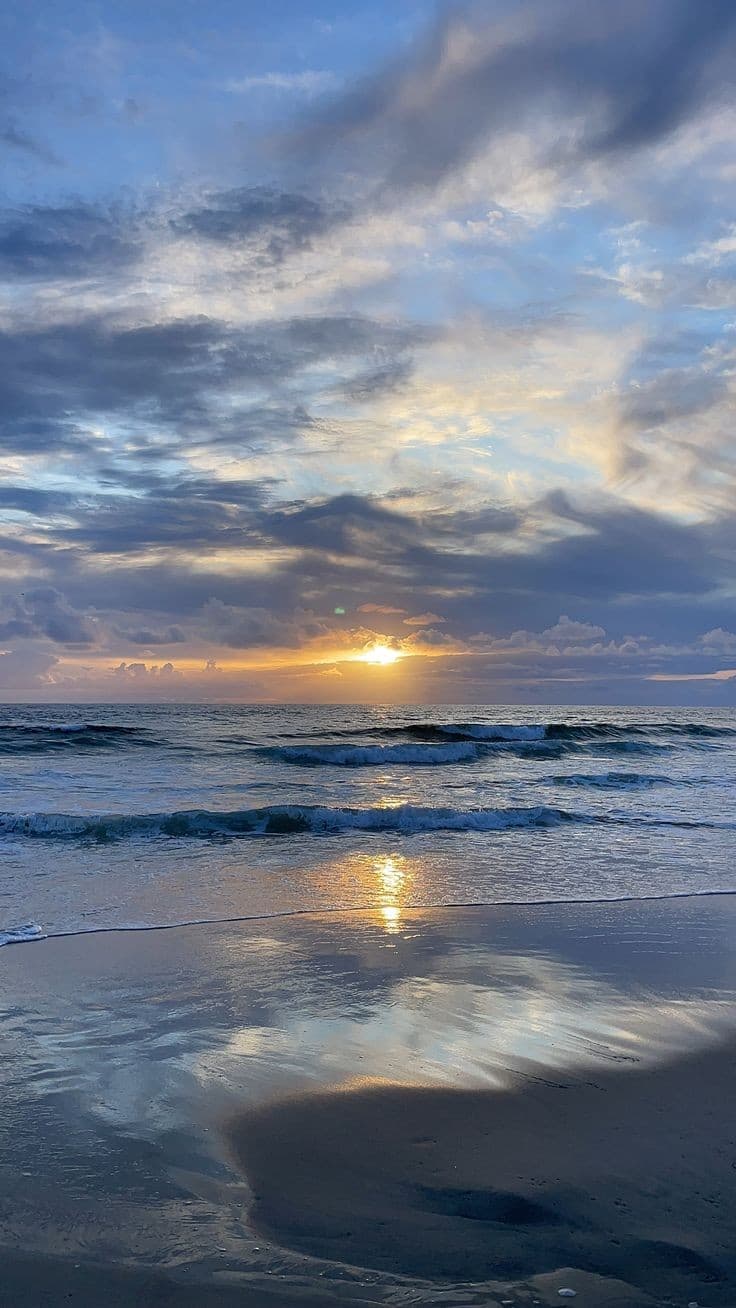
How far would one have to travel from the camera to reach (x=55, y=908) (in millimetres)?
10234

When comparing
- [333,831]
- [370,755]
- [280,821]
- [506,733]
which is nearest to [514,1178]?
[333,831]

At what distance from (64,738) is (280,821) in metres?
24.1

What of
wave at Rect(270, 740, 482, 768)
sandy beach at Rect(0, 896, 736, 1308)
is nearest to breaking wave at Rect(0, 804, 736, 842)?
sandy beach at Rect(0, 896, 736, 1308)

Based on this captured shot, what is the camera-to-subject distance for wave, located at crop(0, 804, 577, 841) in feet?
55.0

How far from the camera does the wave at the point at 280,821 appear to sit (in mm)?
16750

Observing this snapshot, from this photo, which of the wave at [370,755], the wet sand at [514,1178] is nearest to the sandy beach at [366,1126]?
the wet sand at [514,1178]

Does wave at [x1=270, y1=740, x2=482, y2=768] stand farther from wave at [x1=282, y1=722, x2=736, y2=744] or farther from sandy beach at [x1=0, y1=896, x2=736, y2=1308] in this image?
sandy beach at [x1=0, y1=896, x2=736, y2=1308]

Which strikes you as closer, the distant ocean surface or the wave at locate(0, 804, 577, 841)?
the distant ocean surface

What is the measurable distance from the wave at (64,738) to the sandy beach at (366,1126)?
29752 millimetres

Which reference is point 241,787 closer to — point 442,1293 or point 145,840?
point 145,840

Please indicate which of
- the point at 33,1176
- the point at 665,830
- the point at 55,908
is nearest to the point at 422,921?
the point at 55,908

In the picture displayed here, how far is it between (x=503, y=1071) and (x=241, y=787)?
64.4 feet

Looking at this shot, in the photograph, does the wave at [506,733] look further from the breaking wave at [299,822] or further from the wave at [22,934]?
the wave at [22,934]

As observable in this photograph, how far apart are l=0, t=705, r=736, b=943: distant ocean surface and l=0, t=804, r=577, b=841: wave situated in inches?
1.7
